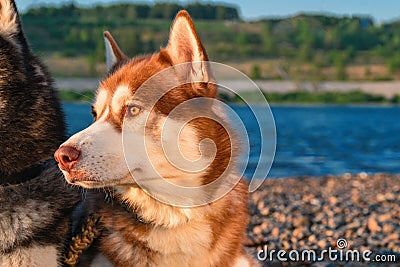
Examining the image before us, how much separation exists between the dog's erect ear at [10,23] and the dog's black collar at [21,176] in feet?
3.34

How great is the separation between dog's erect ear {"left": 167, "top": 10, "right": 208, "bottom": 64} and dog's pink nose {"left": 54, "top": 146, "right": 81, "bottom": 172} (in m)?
1.15

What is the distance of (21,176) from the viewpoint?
5.01 m

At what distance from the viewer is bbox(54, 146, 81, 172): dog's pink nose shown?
4484 mm

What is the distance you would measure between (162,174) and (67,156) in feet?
2.52

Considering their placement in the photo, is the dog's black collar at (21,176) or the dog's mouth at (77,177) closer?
the dog's mouth at (77,177)

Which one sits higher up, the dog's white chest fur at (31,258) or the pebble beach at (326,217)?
the dog's white chest fur at (31,258)

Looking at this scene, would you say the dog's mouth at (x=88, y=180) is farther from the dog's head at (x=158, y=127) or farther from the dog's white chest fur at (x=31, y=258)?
the dog's white chest fur at (x=31, y=258)

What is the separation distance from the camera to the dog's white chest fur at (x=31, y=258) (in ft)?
15.8

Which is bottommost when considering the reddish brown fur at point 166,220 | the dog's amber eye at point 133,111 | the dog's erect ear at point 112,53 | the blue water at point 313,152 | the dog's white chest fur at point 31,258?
the blue water at point 313,152

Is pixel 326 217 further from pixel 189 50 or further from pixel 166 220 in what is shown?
pixel 189 50

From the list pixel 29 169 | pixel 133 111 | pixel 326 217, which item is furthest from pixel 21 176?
pixel 326 217

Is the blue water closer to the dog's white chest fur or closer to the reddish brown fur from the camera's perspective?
the reddish brown fur

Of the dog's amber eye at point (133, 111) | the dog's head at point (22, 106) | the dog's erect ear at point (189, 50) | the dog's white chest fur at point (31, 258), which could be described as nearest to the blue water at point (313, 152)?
the dog's head at point (22, 106)

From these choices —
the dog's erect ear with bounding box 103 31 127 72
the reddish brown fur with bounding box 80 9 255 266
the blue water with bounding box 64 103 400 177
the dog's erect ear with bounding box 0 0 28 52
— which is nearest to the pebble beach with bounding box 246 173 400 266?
the blue water with bounding box 64 103 400 177
